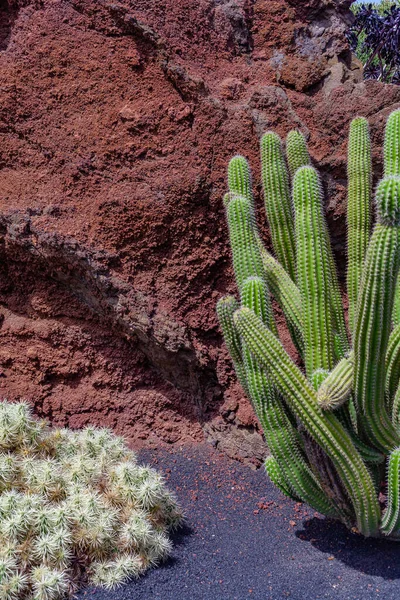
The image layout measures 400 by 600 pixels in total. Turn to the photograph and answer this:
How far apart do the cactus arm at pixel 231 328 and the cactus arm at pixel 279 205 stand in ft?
2.12

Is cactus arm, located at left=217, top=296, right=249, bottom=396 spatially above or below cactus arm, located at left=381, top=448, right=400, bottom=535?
above

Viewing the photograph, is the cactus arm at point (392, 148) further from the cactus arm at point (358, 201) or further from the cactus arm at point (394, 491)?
the cactus arm at point (394, 491)

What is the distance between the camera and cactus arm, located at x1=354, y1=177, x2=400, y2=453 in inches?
121

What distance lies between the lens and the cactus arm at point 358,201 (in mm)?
4430

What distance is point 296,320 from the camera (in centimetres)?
414

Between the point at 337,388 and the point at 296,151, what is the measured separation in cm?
192

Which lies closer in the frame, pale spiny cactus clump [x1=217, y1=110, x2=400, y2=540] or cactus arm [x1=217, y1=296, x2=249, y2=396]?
pale spiny cactus clump [x1=217, y1=110, x2=400, y2=540]

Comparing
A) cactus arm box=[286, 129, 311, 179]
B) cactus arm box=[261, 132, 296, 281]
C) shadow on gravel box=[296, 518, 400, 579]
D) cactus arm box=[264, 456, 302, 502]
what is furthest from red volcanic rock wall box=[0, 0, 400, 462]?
shadow on gravel box=[296, 518, 400, 579]

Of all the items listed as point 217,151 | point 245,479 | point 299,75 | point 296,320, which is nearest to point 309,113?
→ point 299,75

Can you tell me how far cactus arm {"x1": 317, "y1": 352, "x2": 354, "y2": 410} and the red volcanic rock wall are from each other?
1.62 meters

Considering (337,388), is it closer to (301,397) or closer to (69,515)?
(301,397)

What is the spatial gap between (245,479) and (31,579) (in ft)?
6.17

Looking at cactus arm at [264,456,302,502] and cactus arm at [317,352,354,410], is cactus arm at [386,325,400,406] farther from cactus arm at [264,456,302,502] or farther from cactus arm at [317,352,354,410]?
cactus arm at [264,456,302,502]

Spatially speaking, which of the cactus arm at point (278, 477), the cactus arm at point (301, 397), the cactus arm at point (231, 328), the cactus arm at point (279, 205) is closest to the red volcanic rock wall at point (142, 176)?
the cactus arm at point (279, 205)
